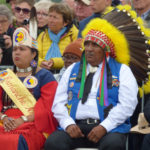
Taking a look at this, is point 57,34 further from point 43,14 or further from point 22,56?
point 22,56

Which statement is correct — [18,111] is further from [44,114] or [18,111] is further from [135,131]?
[135,131]

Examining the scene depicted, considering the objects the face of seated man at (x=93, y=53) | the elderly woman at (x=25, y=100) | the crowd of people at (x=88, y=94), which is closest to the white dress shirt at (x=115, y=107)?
the crowd of people at (x=88, y=94)

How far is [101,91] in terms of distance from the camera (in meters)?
4.97

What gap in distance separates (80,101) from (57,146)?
0.57m

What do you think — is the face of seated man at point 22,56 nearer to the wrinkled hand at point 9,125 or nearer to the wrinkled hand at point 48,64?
the wrinkled hand at point 9,125

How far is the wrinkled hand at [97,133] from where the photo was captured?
477 centimetres

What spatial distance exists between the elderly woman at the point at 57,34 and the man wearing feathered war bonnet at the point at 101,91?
1.75 m

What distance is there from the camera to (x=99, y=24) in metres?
5.13

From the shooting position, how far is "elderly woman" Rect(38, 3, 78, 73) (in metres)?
7.00

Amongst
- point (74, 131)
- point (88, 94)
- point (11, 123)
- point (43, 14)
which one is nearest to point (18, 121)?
point (11, 123)

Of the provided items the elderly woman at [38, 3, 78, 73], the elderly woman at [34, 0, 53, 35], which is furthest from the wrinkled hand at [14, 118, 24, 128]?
the elderly woman at [34, 0, 53, 35]

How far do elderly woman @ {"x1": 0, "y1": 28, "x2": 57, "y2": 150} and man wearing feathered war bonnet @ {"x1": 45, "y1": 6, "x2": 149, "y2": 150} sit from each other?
0.24 meters

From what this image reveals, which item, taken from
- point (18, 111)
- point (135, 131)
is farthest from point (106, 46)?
point (18, 111)

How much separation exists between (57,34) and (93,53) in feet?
6.67
